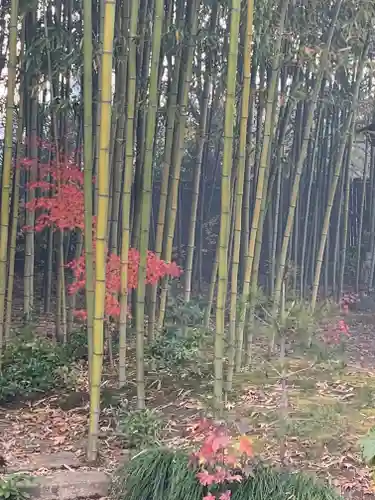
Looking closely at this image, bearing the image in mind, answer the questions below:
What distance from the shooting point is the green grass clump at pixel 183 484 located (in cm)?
209

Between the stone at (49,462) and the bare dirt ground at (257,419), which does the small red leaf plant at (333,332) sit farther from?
the stone at (49,462)

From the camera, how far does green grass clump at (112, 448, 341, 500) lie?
209cm

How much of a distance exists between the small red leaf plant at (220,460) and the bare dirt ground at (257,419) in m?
0.30

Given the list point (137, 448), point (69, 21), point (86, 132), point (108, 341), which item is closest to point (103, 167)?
point (86, 132)

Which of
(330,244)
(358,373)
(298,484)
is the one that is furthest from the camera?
(330,244)

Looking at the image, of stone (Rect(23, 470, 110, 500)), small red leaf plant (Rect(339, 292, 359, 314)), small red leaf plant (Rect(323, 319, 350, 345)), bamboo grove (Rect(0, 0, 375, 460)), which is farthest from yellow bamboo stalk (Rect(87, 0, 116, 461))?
small red leaf plant (Rect(339, 292, 359, 314))

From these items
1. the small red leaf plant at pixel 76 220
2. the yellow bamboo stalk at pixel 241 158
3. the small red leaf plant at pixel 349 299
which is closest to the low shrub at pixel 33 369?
the small red leaf plant at pixel 76 220

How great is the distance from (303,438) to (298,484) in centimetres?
46

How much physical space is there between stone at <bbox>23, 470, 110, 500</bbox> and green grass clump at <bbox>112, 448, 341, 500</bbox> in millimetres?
108

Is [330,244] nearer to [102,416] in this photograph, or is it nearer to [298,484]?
[102,416]

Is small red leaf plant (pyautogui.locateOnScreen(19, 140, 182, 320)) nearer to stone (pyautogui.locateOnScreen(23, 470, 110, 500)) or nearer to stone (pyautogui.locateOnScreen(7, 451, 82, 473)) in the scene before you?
stone (pyautogui.locateOnScreen(7, 451, 82, 473))

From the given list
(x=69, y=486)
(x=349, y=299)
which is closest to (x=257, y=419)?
(x=69, y=486)

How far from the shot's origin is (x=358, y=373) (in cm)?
382

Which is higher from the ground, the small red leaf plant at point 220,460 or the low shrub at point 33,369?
the small red leaf plant at point 220,460
